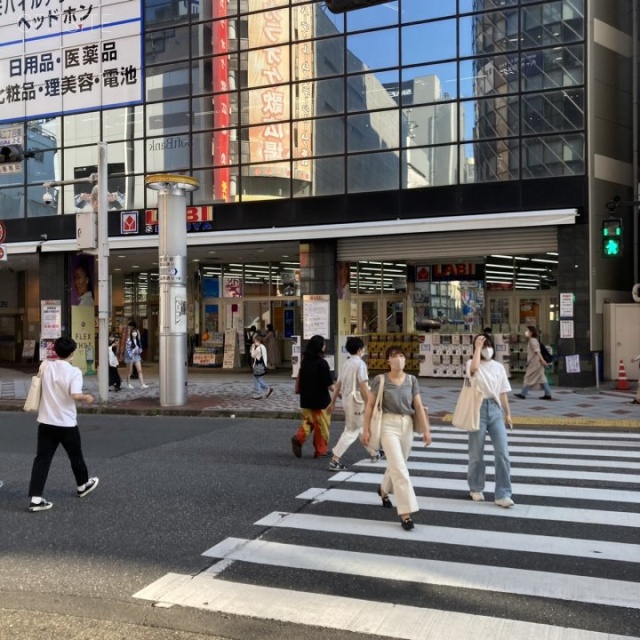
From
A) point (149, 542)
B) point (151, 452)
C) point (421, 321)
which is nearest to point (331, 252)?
point (421, 321)

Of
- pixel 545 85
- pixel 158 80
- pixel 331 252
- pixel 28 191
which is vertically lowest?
pixel 331 252

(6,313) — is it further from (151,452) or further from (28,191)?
(151,452)

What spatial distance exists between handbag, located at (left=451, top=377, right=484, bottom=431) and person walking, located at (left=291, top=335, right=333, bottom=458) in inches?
95.9

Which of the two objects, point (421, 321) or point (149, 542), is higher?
point (421, 321)

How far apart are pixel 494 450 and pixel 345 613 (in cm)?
308

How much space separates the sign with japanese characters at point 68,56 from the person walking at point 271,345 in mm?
9240

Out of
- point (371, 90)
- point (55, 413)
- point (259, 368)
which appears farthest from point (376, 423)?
point (371, 90)

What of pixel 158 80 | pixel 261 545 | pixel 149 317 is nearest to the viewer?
pixel 261 545

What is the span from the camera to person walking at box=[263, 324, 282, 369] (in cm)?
2442

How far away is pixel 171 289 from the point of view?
49.0ft

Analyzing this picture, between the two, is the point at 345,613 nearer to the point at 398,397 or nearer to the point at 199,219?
the point at 398,397

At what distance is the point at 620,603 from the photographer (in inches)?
167

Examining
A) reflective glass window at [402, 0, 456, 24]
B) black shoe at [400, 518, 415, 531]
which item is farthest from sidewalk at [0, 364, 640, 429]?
reflective glass window at [402, 0, 456, 24]

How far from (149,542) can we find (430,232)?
1452 centimetres
